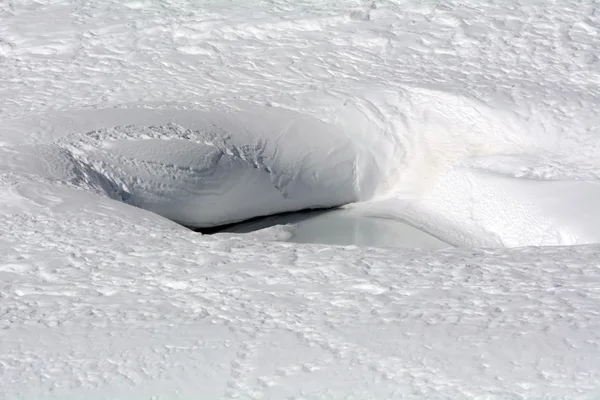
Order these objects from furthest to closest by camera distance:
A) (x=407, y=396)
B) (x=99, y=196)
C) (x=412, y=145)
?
(x=412, y=145) < (x=99, y=196) < (x=407, y=396)

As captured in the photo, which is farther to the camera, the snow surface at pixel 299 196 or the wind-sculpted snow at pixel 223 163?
the wind-sculpted snow at pixel 223 163

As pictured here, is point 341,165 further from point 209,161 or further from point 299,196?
point 209,161

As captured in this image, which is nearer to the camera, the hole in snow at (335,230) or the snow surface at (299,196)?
the snow surface at (299,196)

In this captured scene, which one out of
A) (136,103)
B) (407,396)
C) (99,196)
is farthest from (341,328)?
(136,103)

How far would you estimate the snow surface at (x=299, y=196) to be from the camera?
1.19m

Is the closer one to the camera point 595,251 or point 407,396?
point 407,396

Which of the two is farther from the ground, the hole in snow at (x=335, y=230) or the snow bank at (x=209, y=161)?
the snow bank at (x=209, y=161)

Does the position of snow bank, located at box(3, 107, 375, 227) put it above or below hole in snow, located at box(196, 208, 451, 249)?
above

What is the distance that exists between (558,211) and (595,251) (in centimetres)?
25

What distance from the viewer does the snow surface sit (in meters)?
1.19

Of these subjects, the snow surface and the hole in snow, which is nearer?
the snow surface

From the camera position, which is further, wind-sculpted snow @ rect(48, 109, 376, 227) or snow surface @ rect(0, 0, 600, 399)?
wind-sculpted snow @ rect(48, 109, 376, 227)

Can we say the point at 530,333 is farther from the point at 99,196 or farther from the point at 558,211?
the point at 99,196

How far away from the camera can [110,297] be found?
1371 mm
